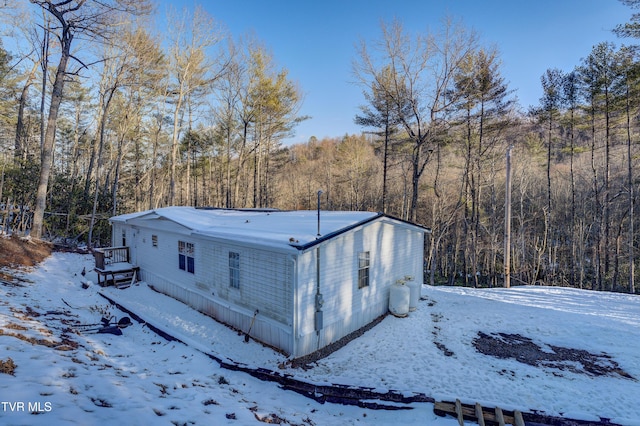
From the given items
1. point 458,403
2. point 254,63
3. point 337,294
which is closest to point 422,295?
point 337,294

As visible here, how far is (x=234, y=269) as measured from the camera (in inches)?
305

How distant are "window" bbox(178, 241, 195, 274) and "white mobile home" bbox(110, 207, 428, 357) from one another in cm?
3

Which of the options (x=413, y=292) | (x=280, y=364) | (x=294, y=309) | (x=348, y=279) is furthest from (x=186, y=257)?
(x=413, y=292)

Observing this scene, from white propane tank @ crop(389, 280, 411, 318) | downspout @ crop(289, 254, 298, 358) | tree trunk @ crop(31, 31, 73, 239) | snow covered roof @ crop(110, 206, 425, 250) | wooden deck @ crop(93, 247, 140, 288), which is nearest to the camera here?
downspout @ crop(289, 254, 298, 358)

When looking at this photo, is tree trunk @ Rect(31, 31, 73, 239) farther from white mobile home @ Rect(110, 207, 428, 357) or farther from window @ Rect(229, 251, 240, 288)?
window @ Rect(229, 251, 240, 288)

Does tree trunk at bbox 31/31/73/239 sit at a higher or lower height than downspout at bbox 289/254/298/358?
higher

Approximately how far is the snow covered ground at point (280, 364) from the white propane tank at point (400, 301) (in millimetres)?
217

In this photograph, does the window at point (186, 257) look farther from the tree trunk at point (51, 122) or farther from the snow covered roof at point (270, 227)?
the tree trunk at point (51, 122)

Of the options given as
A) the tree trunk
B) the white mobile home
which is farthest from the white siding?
the tree trunk

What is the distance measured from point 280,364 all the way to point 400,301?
411cm

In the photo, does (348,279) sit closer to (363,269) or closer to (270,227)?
(363,269)

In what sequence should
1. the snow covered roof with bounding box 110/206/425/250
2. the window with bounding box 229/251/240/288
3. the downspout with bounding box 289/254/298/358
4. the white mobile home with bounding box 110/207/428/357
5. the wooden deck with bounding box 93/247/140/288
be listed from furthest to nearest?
the wooden deck with bounding box 93/247/140/288 < the window with bounding box 229/251/240/288 < the snow covered roof with bounding box 110/206/425/250 < the white mobile home with bounding box 110/207/428/357 < the downspout with bounding box 289/254/298/358

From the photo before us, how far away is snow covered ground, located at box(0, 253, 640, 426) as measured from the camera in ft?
11.7

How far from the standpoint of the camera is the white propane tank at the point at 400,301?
8.70 m
